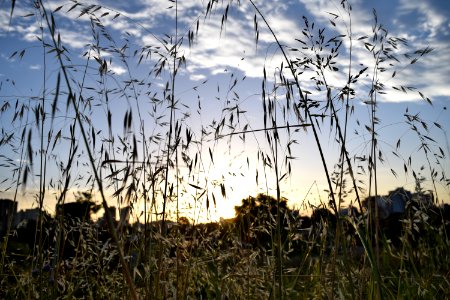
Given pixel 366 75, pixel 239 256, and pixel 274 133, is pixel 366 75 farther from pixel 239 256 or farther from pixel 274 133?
pixel 239 256

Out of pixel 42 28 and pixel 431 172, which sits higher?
pixel 42 28

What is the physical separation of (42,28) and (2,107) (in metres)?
0.87

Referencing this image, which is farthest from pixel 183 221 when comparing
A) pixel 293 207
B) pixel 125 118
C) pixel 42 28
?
pixel 125 118

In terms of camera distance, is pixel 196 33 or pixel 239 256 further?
pixel 239 256

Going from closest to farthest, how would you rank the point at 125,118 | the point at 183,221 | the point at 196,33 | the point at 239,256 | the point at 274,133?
the point at 125,118 < the point at 274,133 < the point at 196,33 < the point at 239,256 < the point at 183,221

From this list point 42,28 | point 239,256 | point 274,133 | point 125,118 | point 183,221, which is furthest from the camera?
point 183,221

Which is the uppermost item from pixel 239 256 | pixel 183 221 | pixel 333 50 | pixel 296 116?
pixel 333 50

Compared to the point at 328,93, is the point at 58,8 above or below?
above

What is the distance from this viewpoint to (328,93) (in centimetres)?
220

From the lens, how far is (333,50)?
99.6 inches

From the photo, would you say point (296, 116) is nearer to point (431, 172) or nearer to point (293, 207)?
point (293, 207)

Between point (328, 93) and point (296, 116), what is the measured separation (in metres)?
0.27

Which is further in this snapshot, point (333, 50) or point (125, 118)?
point (333, 50)

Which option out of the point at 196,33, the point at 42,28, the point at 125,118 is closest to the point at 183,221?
the point at 196,33
